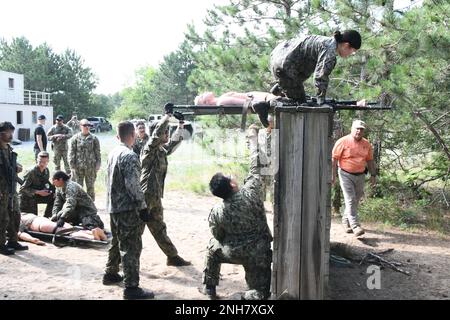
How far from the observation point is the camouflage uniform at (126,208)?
4512 millimetres

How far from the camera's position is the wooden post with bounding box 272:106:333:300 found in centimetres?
409

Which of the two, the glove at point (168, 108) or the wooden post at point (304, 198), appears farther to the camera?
the glove at point (168, 108)

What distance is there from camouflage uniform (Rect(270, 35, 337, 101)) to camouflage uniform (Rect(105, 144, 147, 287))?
1677mm

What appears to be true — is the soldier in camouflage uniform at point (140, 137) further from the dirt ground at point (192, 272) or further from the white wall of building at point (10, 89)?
the white wall of building at point (10, 89)

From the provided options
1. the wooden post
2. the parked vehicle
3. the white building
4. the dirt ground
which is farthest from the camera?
the parked vehicle

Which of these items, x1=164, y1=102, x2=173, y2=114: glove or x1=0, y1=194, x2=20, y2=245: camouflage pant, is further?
x1=0, y1=194, x2=20, y2=245: camouflage pant

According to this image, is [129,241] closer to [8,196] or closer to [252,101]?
[252,101]

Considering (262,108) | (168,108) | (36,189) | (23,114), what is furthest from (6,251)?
(23,114)

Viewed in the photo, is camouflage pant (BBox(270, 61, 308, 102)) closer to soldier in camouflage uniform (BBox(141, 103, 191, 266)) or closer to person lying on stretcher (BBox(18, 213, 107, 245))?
soldier in camouflage uniform (BBox(141, 103, 191, 266))

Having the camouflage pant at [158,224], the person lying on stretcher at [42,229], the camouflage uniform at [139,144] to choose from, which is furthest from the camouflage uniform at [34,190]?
the camouflage pant at [158,224]

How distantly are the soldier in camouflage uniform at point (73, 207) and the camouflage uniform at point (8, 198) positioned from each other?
623 mm

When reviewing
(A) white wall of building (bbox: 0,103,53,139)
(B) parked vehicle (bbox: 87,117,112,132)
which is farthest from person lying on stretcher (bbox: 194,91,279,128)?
(B) parked vehicle (bbox: 87,117,112,132)

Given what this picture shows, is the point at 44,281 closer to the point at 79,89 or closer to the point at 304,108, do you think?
the point at 304,108

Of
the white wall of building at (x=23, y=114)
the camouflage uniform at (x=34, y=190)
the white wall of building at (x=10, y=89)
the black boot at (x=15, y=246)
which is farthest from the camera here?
the white wall of building at (x=10, y=89)
